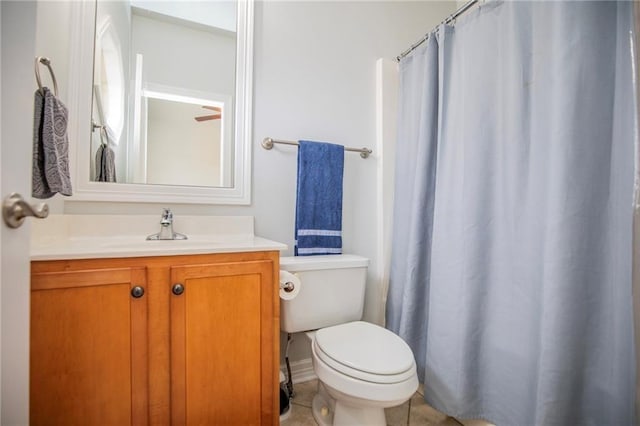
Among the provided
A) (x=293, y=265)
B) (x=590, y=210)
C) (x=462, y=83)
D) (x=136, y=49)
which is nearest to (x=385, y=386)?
(x=293, y=265)

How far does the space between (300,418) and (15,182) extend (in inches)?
53.2

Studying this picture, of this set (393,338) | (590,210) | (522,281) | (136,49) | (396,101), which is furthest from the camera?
(396,101)

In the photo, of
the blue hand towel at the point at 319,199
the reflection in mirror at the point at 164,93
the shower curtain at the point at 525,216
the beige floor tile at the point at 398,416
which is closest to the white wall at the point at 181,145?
the reflection in mirror at the point at 164,93

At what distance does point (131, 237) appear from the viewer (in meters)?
1.25

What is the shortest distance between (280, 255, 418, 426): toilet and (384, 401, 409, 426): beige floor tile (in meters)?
0.19

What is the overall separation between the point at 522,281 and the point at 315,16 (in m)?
1.67

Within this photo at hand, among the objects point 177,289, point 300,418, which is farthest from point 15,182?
point 300,418

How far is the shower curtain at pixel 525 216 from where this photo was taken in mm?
830

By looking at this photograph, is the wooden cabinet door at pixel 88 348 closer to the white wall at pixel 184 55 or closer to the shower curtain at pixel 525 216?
the white wall at pixel 184 55

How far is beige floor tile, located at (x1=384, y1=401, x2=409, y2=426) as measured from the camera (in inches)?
50.0

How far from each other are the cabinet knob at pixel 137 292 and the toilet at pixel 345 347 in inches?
21.5

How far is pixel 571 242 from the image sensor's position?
0.86m

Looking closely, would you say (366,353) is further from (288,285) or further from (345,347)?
(288,285)

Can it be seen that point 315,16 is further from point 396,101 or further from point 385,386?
point 385,386
